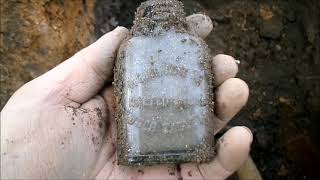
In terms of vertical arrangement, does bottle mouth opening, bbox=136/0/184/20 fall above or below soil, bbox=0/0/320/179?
above

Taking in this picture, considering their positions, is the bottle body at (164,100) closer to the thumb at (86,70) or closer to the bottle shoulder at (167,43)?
the bottle shoulder at (167,43)

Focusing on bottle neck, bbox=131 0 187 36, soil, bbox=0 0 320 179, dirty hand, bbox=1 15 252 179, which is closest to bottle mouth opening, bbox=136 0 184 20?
bottle neck, bbox=131 0 187 36

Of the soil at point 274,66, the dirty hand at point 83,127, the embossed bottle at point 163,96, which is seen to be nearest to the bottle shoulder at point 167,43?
the embossed bottle at point 163,96

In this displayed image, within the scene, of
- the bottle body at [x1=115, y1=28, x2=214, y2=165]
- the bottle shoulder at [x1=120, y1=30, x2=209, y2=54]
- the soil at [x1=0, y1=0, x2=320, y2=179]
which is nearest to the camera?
the bottle body at [x1=115, y1=28, x2=214, y2=165]

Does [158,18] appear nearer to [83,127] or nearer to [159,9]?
[159,9]

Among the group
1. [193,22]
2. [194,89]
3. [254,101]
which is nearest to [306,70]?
[254,101]

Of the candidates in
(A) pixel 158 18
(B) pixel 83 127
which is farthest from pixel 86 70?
(A) pixel 158 18

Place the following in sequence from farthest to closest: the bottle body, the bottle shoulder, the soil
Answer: the soil, the bottle shoulder, the bottle body

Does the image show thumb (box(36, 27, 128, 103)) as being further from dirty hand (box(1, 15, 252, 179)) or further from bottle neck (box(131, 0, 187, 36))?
bottle neck (box(131, 0, 187, 36))

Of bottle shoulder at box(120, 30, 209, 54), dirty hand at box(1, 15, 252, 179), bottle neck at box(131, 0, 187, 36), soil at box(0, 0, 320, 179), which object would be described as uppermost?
bottle neck at box(131, 0, 187, 36)
